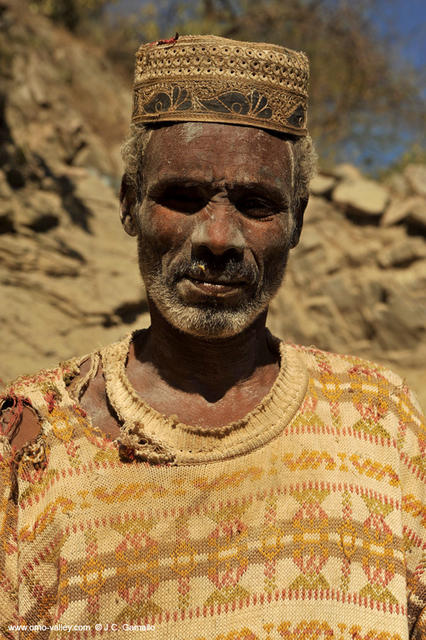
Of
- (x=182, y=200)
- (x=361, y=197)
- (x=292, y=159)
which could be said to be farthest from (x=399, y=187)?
(x=182, y=200)

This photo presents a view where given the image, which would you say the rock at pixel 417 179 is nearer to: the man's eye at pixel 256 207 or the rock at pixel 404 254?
the rock at pixel 404 254

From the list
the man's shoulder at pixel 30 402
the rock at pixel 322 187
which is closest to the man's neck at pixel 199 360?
the man's shoulder at pixel 30 402

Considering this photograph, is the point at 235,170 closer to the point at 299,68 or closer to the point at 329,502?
the point at 299,68

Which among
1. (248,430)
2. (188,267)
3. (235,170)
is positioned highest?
(235,170)

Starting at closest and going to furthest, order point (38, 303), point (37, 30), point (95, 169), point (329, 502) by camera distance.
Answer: point (329, 502) → point (38, 303) → point (95, 169) → point (37, 30)

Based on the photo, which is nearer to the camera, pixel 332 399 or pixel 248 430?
pixel 248 430

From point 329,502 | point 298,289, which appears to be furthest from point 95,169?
point 329,502

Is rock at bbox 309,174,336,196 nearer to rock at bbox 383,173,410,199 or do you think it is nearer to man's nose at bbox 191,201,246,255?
rock at bbox 383,173,410,199

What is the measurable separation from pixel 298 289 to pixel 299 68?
689cm

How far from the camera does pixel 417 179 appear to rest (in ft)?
31.1

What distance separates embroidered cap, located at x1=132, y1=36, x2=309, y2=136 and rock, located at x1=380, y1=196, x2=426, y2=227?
7.22 m

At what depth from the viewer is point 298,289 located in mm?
9062

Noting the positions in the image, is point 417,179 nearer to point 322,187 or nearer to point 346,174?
point 346,174

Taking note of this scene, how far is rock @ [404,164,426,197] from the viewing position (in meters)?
9.34
